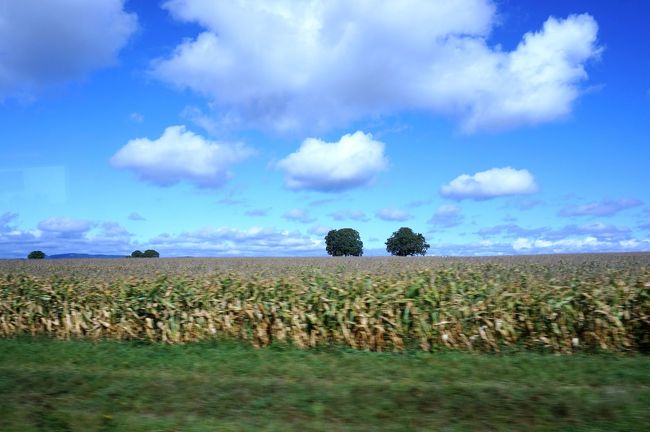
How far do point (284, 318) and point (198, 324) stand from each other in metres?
2.21

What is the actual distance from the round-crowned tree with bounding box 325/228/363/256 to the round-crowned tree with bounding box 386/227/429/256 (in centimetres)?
696

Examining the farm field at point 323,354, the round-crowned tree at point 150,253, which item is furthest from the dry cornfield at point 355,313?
the round-crowned tree at point 150,253

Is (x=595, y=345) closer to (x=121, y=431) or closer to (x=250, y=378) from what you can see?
(x=250, y=378)

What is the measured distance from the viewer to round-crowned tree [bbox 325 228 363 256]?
9088 cm

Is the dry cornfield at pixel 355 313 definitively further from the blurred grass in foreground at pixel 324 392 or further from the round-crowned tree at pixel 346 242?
the round-crowned tree at pixel 346 242

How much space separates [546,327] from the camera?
32.7 ft

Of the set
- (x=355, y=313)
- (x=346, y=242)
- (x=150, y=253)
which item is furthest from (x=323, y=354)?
(x=346, y=242)

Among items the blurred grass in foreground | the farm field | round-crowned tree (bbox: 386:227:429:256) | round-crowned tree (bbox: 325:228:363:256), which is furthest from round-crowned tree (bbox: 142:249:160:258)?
the blurred grass in foreground

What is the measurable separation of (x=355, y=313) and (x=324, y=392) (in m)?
4.23

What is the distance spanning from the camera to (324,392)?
20.4ft

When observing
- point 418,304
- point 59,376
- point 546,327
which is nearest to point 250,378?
point 59,376

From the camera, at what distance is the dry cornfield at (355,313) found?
9828 mm

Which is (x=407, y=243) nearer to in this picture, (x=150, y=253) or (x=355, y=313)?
(x=150, y=253)

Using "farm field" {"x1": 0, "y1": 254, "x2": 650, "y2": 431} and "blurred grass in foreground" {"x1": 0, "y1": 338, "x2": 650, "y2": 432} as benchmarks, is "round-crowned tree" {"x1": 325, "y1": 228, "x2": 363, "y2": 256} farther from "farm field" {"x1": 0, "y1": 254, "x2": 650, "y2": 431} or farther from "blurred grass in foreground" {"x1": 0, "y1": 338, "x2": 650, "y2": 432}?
"blurred grass in foreground" {"x1": 0, "y1": 338, "x2": 650, "y2": 432}
